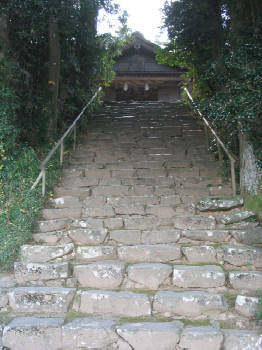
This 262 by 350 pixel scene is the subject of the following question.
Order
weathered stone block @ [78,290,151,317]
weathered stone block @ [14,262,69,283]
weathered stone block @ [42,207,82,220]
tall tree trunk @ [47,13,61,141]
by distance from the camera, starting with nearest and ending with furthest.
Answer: weathered stone block @ [78,290,151,317] → weathered stone block @ [14,262,69,283] → weathered stone block @ [42,207,82,220] → tall tree trunk @ [47,13,61,141]

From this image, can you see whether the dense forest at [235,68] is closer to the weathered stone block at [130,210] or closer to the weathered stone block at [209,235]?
the weathered stone block at [209,235]

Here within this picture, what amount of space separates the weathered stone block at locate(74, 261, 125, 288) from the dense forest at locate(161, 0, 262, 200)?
2.45 metres

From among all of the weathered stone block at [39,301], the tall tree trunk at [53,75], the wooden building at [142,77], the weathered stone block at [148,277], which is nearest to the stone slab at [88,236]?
the weathered stone block at [148,277]

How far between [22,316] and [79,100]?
689 cm

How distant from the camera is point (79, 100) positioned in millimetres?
9547

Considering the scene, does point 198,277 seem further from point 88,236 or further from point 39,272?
point 39,272

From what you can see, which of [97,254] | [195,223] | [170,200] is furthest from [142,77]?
[97,254]

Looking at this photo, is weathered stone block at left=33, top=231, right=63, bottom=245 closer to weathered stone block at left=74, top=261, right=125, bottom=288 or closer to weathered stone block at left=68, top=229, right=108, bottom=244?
weathered stone block at left=68, top=229, right=108, bottom=244

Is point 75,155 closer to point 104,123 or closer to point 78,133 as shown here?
point 78,133

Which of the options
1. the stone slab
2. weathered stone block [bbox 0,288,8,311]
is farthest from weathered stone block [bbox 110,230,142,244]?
weathered stone block [bbox 0,288,8,311]

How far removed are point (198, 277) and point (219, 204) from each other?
1.56m

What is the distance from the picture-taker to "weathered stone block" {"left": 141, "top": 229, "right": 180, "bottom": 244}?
14.6ft

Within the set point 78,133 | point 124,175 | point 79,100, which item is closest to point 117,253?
point 124,175

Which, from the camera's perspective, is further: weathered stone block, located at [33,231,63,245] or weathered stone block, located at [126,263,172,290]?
weathered stone block, located at [33,231,63,245]
